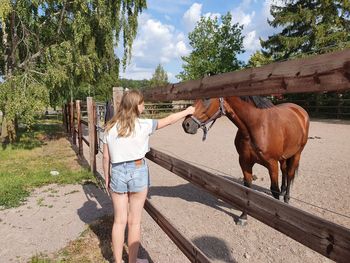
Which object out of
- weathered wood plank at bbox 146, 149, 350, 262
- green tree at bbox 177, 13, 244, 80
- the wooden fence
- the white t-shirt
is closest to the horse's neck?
the white t-shirt

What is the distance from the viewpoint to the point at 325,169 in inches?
300

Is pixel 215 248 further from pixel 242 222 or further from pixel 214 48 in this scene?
pixel 214 48

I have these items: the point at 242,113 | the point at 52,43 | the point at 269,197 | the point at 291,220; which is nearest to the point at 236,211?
the point at 242,113

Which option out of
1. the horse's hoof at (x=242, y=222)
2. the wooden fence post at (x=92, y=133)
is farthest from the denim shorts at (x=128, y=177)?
the wooden fence post at (x=92, y=133)

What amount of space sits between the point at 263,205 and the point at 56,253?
2.91m

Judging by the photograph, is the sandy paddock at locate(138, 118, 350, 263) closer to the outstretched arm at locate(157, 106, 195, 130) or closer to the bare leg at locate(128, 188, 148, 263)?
the bare leg at locate(128, 188, 148, 263)

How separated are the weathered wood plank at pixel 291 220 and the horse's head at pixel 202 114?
939 mm

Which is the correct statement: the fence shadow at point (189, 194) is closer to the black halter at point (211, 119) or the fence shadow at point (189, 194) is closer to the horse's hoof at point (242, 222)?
the horse's hoof at point (242, 222)

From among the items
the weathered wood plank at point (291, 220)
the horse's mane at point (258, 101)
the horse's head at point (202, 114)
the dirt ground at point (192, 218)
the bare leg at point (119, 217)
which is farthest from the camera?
the horse's mane at point (258, 101)

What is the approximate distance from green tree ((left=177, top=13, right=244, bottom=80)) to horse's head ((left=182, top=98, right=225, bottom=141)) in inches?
1121

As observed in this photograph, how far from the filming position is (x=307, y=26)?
25.5 metres

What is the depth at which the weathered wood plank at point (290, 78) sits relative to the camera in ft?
4.19

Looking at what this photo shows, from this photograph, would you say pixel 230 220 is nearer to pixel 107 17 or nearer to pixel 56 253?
pixel 56 253

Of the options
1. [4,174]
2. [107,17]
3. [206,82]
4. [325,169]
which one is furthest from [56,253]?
[107,17]
